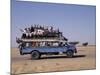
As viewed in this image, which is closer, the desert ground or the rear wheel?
the desert ground

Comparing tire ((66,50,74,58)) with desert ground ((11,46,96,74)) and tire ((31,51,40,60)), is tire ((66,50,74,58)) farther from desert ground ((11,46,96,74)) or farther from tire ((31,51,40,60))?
tire ((31,51,40,60))

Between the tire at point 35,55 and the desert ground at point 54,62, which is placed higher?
the tire at point 35,55

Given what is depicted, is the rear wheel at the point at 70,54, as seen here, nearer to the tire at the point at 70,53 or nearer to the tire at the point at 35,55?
the tire at the point at 70,53

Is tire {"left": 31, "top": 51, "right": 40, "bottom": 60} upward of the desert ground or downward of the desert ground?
upward

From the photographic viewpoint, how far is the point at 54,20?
7.40ft

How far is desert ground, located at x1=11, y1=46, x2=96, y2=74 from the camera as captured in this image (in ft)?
6.89

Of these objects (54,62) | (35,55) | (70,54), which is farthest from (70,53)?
Answer: (35,55)

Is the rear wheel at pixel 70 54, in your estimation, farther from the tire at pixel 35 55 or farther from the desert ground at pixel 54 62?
the tire at pixel 35 55

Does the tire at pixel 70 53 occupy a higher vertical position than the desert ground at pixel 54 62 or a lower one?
higher

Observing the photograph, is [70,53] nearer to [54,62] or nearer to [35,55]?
[54,62]

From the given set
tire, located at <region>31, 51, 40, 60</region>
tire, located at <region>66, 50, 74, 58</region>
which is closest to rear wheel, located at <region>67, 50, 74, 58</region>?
tire, located at <region>66, 50, 74, 58</region>

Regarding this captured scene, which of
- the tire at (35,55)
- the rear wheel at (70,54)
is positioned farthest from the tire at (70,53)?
the tire at (35,55)

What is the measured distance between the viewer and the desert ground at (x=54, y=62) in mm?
2102

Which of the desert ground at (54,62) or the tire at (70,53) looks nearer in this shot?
the desert ground at (54,62)
